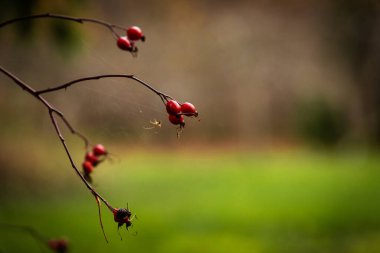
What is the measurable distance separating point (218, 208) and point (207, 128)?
20.3 feet

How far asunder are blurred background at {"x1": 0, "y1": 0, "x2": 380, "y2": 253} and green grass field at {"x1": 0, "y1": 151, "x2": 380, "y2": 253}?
0.08ft

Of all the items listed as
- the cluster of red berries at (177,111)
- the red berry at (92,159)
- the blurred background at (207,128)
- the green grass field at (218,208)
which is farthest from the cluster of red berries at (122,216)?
the green grass field at (218,208)

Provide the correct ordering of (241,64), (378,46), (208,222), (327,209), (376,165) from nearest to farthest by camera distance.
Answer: (208,222), (327,209), (378,46), (376,165), (241,64)

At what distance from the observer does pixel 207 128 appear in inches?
459

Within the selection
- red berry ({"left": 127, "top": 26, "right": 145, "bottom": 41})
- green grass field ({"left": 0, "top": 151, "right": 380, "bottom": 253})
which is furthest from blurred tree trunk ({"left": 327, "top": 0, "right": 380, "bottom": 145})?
red berry ({"left": 127, "top": 26, "right": 145, "bottom": 41})

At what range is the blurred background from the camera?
12.7ft

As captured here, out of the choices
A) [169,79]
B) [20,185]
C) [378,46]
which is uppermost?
[169,79]

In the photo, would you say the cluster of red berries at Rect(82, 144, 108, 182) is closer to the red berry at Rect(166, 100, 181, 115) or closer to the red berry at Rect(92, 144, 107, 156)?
the red berry at Rect(92, 144, 107, 156)

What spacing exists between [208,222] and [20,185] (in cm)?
264

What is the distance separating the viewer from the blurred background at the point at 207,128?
12.7ft

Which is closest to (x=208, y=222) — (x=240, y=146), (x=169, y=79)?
(x=169, y=79)

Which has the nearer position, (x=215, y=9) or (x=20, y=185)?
(x=20, y=185)

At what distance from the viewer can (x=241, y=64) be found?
11828 mm

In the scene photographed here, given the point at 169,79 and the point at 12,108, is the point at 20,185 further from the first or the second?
the point at 169,79
